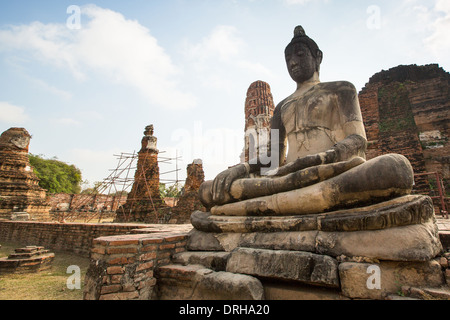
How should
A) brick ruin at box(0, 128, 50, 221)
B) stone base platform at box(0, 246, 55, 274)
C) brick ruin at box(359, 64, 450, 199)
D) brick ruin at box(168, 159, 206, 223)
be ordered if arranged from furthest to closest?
brick ruin at box(168, 159, 206, 223) < brick ruin at box(0, 128, 50, 221) < brick ruin at box(359, 64, 450, 199) < stone base platform at box(0, 246, 55, 274)

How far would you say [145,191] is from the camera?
Result: 13.4m

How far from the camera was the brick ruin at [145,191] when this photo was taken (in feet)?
41.8

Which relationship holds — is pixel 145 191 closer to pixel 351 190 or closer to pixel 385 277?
pixel 351 190

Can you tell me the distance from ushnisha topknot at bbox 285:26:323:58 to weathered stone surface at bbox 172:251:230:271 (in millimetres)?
2749

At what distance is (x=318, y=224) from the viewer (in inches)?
71.9

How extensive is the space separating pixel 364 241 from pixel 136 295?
168 cm

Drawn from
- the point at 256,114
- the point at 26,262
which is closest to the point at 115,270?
the point at 26,262

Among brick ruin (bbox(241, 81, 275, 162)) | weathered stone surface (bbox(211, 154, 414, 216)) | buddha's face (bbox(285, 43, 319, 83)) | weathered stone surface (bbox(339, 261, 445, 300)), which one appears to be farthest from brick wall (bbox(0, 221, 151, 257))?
weathered stone surface (bbox(339, 261, 445, 300))

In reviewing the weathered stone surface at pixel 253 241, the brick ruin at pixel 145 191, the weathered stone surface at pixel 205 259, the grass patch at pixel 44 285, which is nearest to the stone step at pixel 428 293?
the weathered stone surface at pixel 253 241

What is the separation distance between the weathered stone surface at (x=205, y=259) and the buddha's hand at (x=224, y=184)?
551mm

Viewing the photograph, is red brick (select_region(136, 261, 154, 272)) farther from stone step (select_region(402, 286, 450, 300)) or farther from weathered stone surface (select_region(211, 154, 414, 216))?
stone step (select_region(402, 286, 450, 300))

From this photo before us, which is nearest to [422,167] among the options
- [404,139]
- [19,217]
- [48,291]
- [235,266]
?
[404,139]

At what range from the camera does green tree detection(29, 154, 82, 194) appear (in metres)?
27.7
